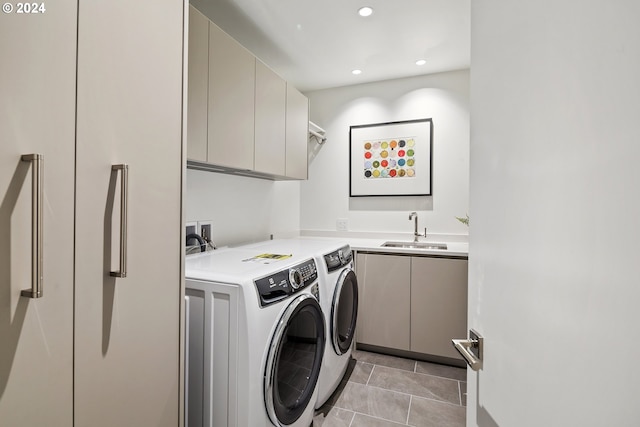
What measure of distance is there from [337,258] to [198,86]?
1.26m

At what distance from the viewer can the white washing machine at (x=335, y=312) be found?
1.76 m

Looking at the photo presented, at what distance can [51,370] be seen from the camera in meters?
0.67

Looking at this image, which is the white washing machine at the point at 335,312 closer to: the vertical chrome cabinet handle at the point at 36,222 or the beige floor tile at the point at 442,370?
the beige floor tile at the point at 442,370

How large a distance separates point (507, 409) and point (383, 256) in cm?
201

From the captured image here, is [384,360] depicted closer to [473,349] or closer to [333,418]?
[333,418]

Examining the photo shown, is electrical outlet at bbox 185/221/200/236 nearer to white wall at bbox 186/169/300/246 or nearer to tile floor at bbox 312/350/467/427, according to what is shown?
white wall at bbox 186/169/300/246

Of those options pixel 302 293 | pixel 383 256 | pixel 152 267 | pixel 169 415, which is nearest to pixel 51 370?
pixel 152 267

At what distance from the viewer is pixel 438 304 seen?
94.0 inches

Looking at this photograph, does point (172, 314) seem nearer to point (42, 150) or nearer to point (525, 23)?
point (42, 150)

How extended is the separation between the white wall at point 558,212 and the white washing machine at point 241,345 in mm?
764

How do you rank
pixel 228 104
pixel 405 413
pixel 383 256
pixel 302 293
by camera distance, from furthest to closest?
pixel 383 256 → pixel 405 413 → pixel 228 104 → pixel 302 293

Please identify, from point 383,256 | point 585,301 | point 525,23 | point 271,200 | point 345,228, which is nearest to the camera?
point 585,301

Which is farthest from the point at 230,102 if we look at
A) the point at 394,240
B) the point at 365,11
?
the point at 394,240

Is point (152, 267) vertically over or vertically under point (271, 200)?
under
